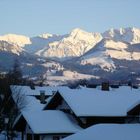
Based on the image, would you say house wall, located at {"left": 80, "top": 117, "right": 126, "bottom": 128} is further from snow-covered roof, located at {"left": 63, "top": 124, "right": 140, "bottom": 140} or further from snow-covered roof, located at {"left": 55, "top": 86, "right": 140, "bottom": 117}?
snow-covered roof, located at {"left": 63, "top": 124, "right": 140, "bottom": 140}

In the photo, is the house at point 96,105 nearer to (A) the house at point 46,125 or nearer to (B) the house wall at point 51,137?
(A) the house at point 46,125

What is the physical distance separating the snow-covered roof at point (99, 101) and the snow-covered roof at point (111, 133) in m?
13.6

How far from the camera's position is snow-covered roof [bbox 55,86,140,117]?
41.7 metres

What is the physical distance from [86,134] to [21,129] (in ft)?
71.1

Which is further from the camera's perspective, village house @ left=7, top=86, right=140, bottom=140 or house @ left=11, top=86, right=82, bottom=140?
village house @ left=7, top=86, right=140, bottom=140

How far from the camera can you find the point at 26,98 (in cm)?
7462

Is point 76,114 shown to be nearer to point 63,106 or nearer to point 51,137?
point 51,137

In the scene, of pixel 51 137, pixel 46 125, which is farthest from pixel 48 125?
pixel 51 137

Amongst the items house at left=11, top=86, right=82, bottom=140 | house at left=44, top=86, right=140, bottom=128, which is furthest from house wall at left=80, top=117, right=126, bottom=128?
house at left=11, top=86, right=82, bottom=140

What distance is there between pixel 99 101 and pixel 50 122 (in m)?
4.14

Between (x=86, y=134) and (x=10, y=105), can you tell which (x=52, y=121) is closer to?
(x=86, y=134)

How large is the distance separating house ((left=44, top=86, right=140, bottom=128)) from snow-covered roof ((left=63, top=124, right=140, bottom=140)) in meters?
11.5

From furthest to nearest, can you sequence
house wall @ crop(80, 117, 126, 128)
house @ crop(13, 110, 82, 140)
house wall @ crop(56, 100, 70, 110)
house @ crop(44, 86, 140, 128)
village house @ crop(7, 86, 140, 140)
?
house wall @ crop(56, 100, 70, 110) → house wall @ crop(80, 117, 126, 128) → house @ crop(44, 86, 140, 128) → village house @ crop(7, 86, 140, 140) → house @ crop(13, 110, 82, 140)

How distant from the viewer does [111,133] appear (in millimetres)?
25391
